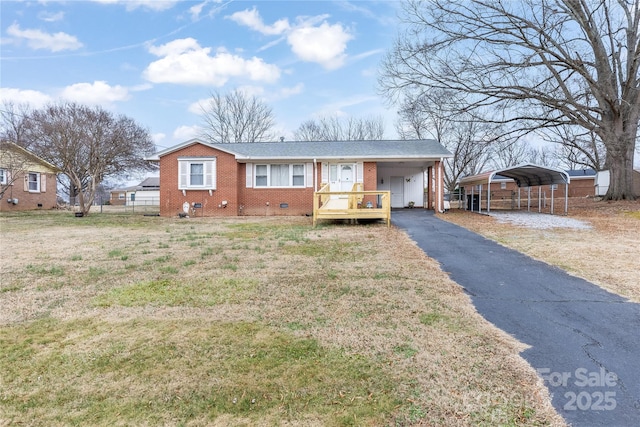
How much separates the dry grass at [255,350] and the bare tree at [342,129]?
34717 millimetres

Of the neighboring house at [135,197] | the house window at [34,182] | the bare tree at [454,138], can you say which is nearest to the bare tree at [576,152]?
the bare tree at [454,138]

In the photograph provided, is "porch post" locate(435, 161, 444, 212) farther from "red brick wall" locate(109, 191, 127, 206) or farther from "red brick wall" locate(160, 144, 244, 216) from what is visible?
"red brick wall" locate(109, 191, 127, 206)

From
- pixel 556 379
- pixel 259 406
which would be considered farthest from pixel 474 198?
pixel 259 406

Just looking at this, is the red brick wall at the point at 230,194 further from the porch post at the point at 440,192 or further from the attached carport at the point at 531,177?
the attached carport at the point at 531,177

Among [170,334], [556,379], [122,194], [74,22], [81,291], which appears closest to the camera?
[556,379]

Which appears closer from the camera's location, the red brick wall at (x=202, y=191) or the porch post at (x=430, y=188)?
the red brick wall at (x=202, y=191)

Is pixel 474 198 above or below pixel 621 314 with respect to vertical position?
above

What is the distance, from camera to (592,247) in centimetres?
757

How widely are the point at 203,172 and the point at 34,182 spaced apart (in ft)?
51.6

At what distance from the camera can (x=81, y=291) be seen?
468 cm

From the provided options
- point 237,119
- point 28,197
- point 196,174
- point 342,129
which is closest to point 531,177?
point 196,174

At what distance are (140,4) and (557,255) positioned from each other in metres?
16.9

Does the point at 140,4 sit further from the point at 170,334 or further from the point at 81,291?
the point at 170,334

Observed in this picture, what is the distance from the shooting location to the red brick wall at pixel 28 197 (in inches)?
885
